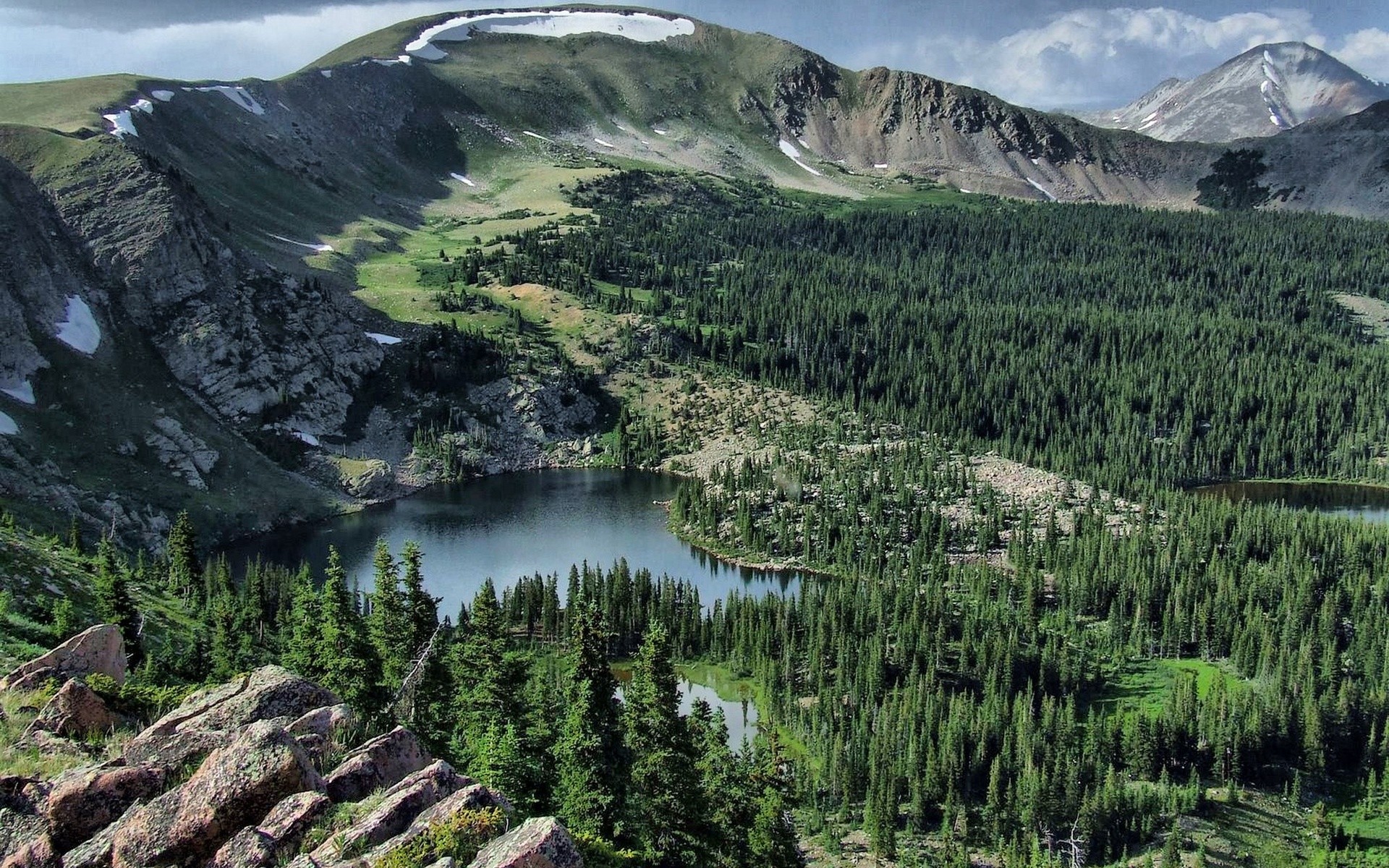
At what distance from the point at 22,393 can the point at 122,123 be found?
96312 mm

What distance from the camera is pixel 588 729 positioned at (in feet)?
126

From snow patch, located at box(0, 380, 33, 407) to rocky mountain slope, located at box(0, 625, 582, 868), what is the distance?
10778cm

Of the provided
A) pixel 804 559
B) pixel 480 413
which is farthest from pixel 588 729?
pixel 480 413

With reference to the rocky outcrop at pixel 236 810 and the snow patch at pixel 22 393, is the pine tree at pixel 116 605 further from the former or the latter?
the snow patch at pixel 22 393

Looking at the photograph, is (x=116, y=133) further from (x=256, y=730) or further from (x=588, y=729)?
(x=256, y=730)

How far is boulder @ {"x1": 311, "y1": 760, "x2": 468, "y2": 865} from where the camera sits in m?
17.8

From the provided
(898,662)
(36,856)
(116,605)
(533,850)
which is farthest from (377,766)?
(898,662)

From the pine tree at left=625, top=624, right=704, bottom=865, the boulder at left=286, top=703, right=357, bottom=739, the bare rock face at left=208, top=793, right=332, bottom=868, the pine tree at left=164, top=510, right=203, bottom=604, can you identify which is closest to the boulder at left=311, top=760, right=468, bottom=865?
the bare rock face at left=208, top=793, right=332, bottom=868

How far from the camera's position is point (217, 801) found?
18.5 m

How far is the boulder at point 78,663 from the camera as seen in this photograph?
25.1 metres

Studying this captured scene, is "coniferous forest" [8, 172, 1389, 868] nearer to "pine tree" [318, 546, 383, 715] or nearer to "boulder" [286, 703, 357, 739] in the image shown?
"pine tree" [318, 546, 383, 715]

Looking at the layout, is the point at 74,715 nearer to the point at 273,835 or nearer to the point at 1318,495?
the point at 273,835

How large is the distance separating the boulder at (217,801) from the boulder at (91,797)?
1.00 metres

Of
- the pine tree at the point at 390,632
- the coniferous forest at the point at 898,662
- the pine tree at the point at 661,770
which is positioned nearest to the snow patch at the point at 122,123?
the coniferous forest at the point at 898,662
